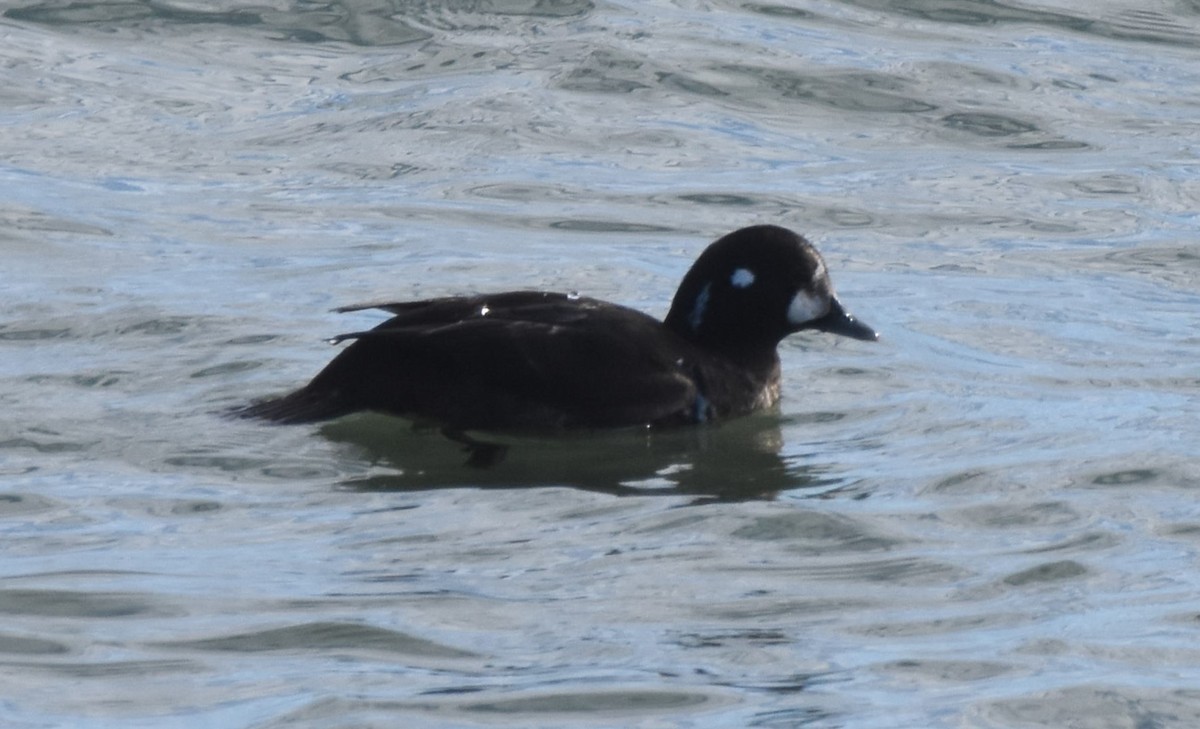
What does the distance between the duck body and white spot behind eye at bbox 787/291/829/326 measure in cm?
15

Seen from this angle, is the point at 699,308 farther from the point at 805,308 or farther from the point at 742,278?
the point at 805,308

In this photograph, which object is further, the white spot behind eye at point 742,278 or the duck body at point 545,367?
the white spot behind eye at point 742,278

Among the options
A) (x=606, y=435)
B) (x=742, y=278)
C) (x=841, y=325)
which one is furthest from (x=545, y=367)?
(x=841, y=325)

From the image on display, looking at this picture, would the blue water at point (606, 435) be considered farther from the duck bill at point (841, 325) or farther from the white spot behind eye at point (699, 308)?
the white spot behind eye at point (699, 308)

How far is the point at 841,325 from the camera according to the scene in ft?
30.7

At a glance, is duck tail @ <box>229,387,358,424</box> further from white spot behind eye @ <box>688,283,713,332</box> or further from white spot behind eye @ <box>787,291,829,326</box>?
white spot behind eye @ <box>787,291,829,326</box>

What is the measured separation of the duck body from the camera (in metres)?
8.46

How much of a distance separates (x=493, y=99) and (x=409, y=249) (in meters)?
3.07

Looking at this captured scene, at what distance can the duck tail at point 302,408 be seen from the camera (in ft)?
27.6

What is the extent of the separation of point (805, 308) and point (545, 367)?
1.30 meters

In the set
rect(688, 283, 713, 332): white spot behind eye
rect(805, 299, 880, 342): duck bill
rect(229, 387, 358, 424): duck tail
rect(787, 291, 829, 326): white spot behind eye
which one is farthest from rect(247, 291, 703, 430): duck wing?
rect(805, 299, 880, 342): duck bill

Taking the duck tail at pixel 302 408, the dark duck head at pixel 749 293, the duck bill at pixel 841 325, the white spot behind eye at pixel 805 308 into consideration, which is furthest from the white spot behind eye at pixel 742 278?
the duck tail at pixel 302 408

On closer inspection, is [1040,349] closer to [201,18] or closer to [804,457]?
[804,457]

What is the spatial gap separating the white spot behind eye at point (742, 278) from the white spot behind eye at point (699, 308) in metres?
0.10
